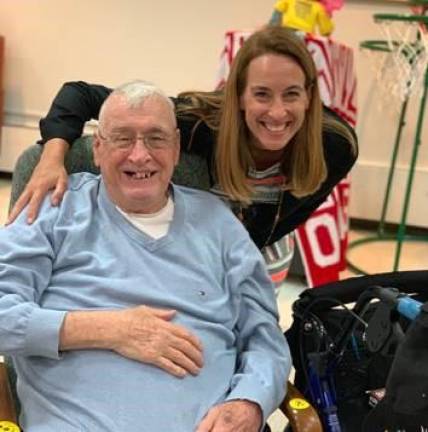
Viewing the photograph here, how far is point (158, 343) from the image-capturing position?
4.42 feet

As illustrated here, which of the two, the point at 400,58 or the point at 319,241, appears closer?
the point at 319,241

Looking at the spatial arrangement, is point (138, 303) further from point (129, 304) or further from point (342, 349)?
point (342, 349)

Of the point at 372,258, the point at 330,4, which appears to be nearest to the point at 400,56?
the point at 330,4

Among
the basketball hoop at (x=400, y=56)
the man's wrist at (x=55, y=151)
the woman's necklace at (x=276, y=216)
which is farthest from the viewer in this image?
the basketball hoop at (x=400, y=56)

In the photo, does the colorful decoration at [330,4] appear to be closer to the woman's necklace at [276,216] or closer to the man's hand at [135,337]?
the woman's necklace at [276,216]

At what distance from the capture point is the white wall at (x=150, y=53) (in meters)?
4.40

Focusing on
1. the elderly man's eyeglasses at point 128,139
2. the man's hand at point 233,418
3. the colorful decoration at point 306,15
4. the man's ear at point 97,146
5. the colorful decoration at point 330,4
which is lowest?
the man's hand at point 233,418

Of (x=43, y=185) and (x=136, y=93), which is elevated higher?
(x=136, y=93)

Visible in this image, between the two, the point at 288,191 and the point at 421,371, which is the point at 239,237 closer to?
the point at 288,191

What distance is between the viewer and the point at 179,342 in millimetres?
1363

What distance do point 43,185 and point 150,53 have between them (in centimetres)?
336

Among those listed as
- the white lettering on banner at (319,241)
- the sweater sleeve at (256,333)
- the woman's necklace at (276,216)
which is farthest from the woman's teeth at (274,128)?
the white lettering on banner at (319,241)

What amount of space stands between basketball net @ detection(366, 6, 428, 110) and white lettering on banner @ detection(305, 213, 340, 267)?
1.06 meters

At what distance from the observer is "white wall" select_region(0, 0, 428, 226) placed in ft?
14.4
